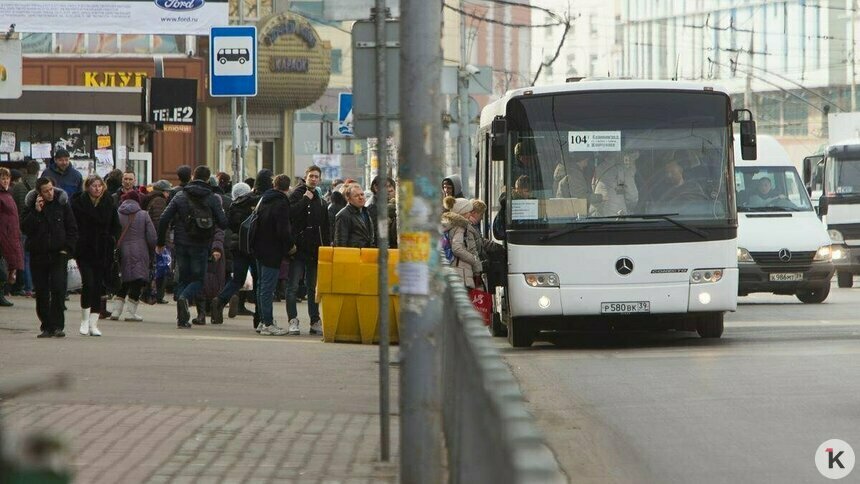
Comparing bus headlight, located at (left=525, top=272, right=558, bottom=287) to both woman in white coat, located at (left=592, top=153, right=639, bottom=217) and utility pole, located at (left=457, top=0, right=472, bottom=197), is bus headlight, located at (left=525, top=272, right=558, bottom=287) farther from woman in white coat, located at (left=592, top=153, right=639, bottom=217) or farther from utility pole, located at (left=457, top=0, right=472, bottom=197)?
utility pole, located at (left=457, top=0, right=472, bottom=197)

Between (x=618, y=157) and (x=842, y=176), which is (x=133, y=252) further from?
(x=842, y=176)

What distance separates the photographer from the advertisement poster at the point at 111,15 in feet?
106

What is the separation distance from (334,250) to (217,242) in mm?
3253

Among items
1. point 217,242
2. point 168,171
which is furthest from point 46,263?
point 168,171

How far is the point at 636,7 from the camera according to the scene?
4877 inches

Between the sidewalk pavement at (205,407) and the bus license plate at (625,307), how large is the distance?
2334mm

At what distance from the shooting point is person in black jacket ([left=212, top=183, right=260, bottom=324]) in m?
19.3

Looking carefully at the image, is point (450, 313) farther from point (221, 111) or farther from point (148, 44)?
point (221, 111)

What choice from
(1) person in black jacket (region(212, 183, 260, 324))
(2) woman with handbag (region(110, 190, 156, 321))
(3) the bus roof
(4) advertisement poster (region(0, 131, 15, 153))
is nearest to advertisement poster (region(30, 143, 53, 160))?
(4) advertisement poster (region(0, 131, 15, 153))

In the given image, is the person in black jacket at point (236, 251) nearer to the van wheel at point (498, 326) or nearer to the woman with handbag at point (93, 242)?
the woman with handbag at point (93, 242)

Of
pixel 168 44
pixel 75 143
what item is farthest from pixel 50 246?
pixel 168 44

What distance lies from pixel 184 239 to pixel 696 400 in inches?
338

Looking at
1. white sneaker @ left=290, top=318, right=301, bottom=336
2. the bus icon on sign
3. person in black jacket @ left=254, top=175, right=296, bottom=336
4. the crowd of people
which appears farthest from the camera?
the bus icon on sign

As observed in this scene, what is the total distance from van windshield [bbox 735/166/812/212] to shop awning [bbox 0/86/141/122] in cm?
1243
